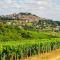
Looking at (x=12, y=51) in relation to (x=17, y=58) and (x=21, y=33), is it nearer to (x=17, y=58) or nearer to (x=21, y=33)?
(x=17, y=58)

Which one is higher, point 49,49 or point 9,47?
point 9,47

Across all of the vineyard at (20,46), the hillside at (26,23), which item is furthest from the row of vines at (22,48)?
the hillside at (26,23)

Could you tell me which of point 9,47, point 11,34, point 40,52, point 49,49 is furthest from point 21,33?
point 9,47

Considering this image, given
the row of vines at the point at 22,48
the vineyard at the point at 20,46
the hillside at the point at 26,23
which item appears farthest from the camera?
the hillside at the point at 26,23

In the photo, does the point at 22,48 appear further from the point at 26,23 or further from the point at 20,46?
the point at 26,23

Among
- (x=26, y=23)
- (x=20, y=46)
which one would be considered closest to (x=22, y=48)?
(x=20, y=46)

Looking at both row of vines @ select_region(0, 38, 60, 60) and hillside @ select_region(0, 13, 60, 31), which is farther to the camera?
hillside @ select_region(0, 13, 60, 31)

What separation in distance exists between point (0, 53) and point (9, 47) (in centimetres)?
330

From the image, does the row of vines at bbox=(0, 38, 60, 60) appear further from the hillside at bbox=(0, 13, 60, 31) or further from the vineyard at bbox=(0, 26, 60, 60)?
the hillside at bbox=(0, 13, 60, 31)

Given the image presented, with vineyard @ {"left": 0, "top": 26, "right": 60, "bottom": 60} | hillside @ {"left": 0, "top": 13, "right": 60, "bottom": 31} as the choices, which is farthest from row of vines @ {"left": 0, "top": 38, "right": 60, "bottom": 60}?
hillside @ {"left": 0, "top": 13, "right": 60, "bottom": 31}

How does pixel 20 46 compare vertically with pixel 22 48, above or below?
above

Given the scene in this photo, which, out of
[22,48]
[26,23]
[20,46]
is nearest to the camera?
[20,46]

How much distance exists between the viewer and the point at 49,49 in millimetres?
49875

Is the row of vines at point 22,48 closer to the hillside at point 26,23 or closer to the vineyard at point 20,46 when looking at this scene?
the vineyard at point 20,46
